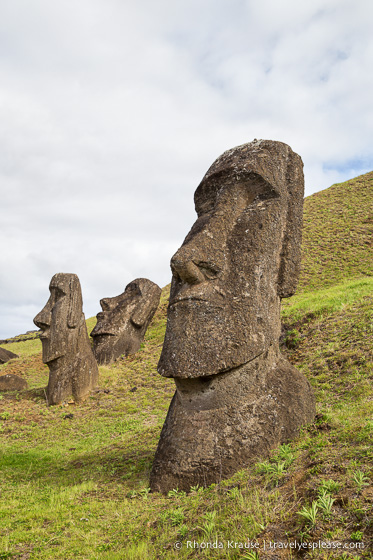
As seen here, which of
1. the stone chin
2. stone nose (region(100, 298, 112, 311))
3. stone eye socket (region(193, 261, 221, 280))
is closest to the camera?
the stone chin

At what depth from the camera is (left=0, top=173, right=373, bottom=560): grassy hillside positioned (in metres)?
3.29

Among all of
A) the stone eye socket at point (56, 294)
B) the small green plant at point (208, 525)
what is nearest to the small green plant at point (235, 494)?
the small green plant at point (208, 525)

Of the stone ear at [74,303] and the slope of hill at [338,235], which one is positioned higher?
the slope of hill at [338,235]

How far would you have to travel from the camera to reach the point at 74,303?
1432 cm

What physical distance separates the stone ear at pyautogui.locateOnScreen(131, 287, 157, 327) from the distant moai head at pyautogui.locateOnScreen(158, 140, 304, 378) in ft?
42.3

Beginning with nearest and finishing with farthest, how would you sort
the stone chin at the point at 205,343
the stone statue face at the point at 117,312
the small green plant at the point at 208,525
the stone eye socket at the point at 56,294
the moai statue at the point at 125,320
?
the small green plant at the point at 208,525 < the stone chin at the point at 205,343 < the stone eye socket at the point at 56,294 < the moai statue at the point at 125,320 < the stone statue face at the point at 117,312

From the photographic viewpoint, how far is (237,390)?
5.57 m

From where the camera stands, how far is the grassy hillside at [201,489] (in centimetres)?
329

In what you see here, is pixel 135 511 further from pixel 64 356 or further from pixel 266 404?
pixel 64 356

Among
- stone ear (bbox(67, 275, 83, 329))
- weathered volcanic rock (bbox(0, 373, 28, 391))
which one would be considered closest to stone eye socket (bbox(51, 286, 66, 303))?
stone ear (bbox(67, 275, 83, 329))

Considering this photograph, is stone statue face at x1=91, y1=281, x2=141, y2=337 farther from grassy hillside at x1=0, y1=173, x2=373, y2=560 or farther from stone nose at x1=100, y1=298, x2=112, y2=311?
grassy hillside at x1=0, y1=173, x2=373, y2=560

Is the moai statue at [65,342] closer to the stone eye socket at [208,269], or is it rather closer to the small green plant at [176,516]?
the stone eye socket at [208,269]

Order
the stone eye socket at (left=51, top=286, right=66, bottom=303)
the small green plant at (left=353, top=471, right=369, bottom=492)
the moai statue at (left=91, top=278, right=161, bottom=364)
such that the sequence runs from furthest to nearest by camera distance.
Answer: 1. the moai statue at (left=91, top=278, right=161, bottom=364)
2. the stone eye socket at (left=51, top=286, right=66, bottom=303)
3. the small green plant at (left=353, top=471, right=369, bottom=492)

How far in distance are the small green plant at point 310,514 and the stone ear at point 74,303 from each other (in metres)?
11.6
